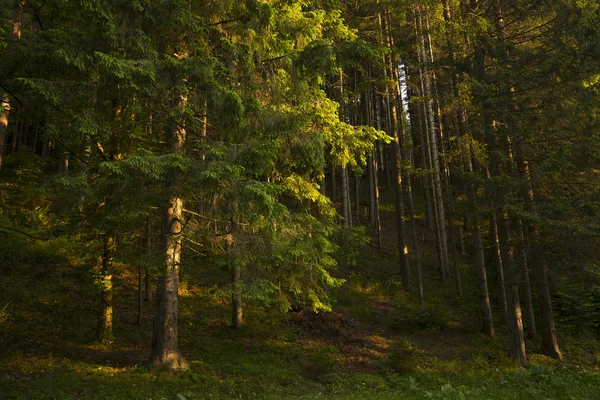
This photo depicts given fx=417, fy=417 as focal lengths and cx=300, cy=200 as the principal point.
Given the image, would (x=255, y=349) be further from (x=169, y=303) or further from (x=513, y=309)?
(x=513, y=309)

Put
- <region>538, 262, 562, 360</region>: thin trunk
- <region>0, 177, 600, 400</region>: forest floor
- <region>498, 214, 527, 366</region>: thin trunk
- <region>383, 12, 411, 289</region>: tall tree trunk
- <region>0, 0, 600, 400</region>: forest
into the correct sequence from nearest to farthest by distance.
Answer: <region>0, 0, 600, 400</region>: forest, <region>0, 177, 600, 400</region>: forest floor, <region>498, 214, 527, 366</region>: thin trunk, <region>538, 262, 562, 360</region>: thin trunk, <region>383, 12, 411, 289</region>: tall tree trunk

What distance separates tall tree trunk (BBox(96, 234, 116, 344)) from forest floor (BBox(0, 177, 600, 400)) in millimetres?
287

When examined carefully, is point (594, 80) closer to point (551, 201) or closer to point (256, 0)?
point (551, 201)

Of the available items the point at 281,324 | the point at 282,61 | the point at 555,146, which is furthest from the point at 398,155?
the point at 282,61

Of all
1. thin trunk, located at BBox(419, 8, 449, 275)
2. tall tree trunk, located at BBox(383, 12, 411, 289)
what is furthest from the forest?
thin trunk, located at BBox(419, 8, 449, 275)

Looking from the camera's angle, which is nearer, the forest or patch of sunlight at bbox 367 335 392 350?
the forest

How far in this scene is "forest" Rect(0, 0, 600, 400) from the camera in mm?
7746

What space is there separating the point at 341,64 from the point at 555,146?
8164 mm

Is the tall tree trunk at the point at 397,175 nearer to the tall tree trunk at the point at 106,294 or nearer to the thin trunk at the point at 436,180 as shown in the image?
the thin trunk at the point at 436,180

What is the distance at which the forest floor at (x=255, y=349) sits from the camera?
832 centimetres

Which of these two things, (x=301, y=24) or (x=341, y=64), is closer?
(x=341, y=64)

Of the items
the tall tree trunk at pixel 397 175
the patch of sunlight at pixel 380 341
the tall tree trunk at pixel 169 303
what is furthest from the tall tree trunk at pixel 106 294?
the tall tree trunk at pixel 397 175

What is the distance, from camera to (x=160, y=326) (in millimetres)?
8695

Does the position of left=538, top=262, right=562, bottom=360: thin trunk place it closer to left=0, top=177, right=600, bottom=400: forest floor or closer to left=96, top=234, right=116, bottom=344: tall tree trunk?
left=0, top=177, right=600, bottom=400: forest floor
